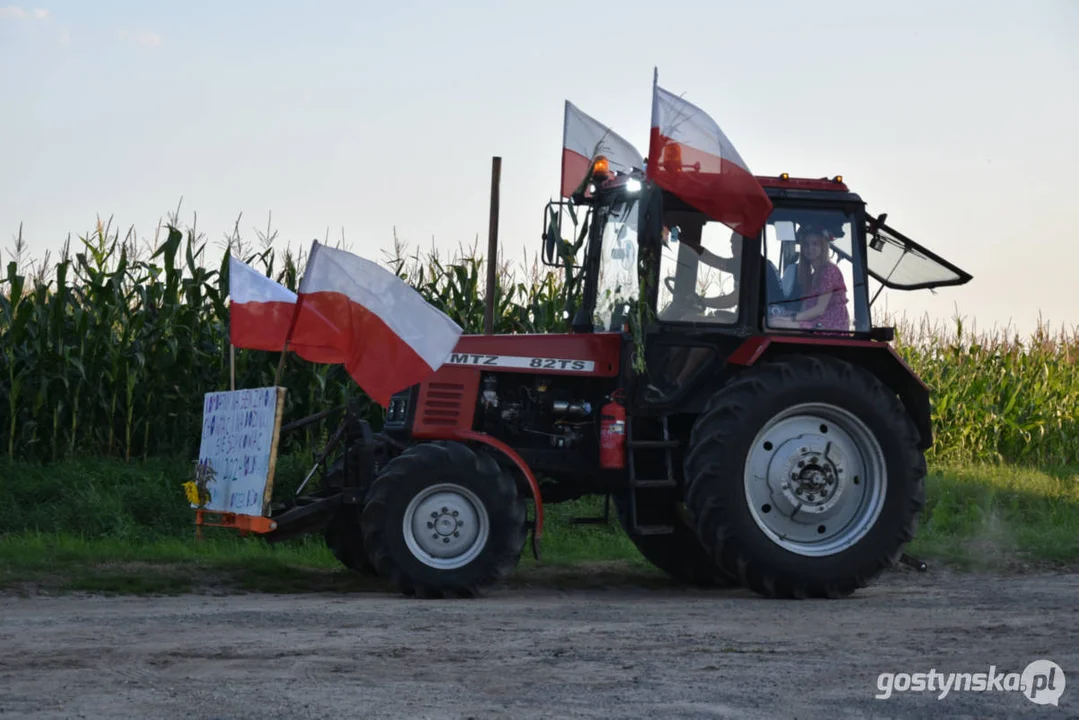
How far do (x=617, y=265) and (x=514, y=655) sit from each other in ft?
12.2

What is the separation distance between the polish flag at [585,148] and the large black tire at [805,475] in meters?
2.10

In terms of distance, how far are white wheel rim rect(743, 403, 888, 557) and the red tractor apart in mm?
11

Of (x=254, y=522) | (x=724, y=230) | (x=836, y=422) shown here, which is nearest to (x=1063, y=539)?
(x=836, y=422)

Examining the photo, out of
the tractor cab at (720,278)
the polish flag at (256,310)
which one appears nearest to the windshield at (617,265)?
the tractor cab at (720,278)

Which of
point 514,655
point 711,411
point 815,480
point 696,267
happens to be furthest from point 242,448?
point 815,480

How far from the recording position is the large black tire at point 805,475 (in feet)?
28.3

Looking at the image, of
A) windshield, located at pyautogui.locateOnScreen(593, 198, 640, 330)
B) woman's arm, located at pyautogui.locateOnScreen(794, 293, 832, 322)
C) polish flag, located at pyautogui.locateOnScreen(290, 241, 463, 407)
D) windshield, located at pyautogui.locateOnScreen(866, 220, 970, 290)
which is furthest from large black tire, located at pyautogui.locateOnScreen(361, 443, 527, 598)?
windshield, located at pyautogui.locateOnScreen(866, 220, 970, 290)

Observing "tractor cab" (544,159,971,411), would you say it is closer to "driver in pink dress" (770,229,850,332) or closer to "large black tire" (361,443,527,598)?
"driver in pink dress" (770,229,850,332)

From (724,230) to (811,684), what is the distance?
3.95 metres

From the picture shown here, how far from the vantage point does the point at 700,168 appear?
344 inches

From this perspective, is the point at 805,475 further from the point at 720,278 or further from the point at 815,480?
the point at 720,278

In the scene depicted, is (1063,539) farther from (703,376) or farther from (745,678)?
(745,678)

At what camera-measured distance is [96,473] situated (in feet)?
39.1

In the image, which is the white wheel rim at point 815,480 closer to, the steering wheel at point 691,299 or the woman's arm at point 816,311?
the woman's arm at point 816,311
